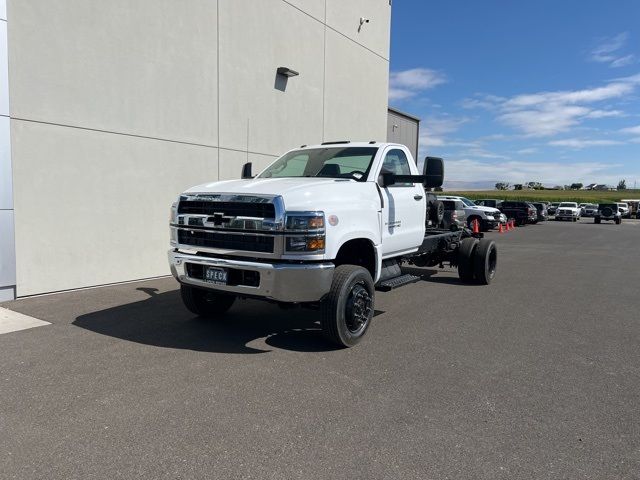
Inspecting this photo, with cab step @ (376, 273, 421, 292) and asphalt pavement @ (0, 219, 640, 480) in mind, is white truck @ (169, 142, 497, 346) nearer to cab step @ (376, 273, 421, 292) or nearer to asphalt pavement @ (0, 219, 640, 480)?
cab step @ (376, 273, 421, 292)

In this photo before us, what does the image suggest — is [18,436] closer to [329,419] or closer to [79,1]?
Answer: [329,419]

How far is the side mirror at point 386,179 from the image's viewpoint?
5980 mm

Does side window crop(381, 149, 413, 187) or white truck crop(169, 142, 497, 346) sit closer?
white truck crop(169, 142, 497, 346)

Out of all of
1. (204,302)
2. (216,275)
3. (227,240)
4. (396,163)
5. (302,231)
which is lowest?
(204,302)

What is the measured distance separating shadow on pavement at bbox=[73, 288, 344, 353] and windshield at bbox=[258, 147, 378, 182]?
188 cm

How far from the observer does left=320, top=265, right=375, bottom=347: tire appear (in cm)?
489

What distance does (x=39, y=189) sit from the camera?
7340 millimetres

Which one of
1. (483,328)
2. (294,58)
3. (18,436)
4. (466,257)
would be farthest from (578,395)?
(294,58)

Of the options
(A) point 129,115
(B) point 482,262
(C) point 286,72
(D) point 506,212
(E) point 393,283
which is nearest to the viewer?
(E) point 393,283

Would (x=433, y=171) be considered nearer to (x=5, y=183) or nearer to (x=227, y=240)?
(x=227, y=240)

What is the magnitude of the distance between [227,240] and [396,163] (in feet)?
8.88

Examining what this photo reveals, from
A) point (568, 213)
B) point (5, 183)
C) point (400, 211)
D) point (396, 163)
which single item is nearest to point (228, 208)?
point (400, 211)

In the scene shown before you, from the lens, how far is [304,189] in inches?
193

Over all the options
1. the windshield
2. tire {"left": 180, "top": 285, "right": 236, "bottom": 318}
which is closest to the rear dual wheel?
the windshield
